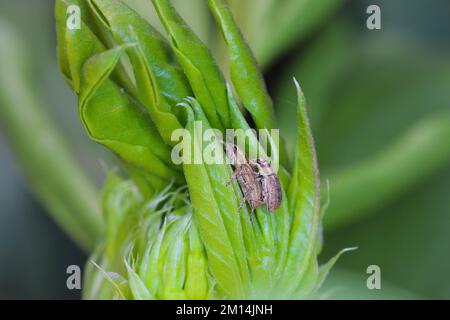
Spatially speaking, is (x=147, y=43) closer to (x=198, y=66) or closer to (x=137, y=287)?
(x=198, y=66)

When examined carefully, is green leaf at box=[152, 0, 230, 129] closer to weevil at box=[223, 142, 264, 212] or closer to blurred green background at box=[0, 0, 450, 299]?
weevil at box=[223, 142, 264, 212]

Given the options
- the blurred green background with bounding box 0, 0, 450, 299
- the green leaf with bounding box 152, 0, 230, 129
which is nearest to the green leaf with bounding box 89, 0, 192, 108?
the green leaf with bounding box 152, 0, 230, 129

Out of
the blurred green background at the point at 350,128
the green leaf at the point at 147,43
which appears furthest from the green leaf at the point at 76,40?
the blurred green background at the point at 350,128

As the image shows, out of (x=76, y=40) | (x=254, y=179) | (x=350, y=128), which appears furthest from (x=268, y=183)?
(x=350, y=128)

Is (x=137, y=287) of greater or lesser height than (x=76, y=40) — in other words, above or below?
below

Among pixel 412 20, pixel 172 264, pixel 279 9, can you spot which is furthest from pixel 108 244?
pixel 412 20

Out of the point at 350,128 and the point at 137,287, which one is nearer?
the point at 137,287
